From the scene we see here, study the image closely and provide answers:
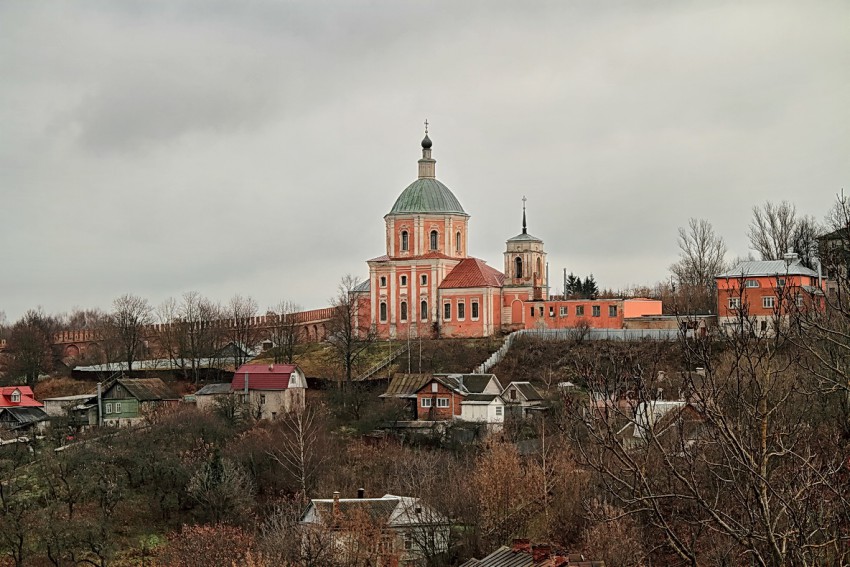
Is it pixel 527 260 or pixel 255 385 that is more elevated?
pixel 527 260

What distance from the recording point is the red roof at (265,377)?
41.0 metres

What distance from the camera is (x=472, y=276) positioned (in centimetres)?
4797

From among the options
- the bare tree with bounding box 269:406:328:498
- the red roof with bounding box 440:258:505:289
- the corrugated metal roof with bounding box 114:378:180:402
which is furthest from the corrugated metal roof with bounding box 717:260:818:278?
the corrugated metal roof with bounding box 114:378:180:402

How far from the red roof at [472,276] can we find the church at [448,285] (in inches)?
1.6

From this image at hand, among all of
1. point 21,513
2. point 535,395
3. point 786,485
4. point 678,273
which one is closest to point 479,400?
point 535,395

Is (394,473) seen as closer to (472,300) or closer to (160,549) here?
(160,549)

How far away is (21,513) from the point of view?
27688mm

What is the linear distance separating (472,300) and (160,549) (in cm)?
2238

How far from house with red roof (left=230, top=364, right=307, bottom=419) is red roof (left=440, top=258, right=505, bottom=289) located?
353 inches

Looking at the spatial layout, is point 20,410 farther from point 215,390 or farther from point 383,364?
point 383,364

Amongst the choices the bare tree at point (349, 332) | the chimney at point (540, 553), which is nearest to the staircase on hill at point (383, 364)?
the bare tree at point (349, 332)

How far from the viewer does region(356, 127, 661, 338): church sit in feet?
153

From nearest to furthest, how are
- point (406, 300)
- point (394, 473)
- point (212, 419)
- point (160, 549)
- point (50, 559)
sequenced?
point (50, 559) < point (160, 549) < point (394, 473) < point (212, 419) < point (406, 300)

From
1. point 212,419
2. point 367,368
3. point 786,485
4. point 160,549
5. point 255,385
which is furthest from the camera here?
point 367,368
